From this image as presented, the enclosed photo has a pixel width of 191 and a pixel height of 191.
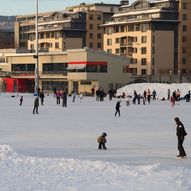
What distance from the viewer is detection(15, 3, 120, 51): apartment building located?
106438 mm

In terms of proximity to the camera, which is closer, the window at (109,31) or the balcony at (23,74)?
the balcony at (23,74)

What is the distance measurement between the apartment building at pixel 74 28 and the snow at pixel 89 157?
78468 mm

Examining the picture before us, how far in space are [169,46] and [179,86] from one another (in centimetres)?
3005

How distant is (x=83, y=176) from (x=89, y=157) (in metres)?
3.40

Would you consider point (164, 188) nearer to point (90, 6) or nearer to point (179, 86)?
A: point (179, 86)

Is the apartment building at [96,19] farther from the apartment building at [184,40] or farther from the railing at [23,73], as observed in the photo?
the railing at [23,73]

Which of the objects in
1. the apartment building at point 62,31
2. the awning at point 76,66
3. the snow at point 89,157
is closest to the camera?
the snow at point 89,157

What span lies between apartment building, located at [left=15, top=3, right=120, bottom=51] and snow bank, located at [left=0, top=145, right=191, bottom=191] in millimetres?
89174

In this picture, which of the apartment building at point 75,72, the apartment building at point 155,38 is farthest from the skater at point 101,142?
the apartment building at point 155,38

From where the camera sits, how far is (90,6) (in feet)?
378

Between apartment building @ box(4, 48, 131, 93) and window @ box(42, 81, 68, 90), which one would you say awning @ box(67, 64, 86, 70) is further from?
window @ box(42, 81, 68, 90)

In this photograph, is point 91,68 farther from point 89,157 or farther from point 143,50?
point 89,157

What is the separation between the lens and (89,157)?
16703mm

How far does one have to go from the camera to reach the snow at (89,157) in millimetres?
12477
